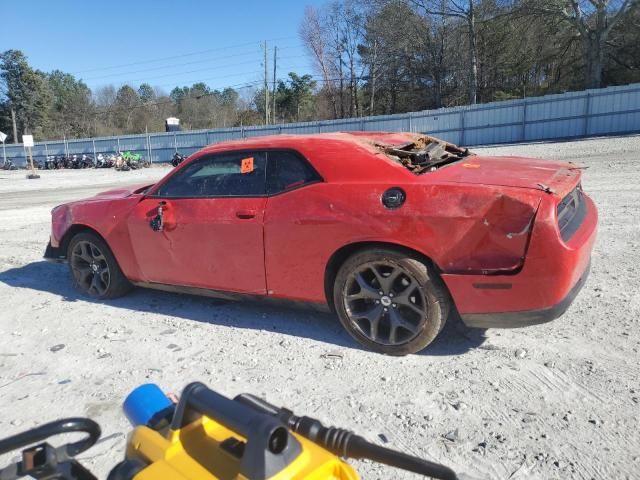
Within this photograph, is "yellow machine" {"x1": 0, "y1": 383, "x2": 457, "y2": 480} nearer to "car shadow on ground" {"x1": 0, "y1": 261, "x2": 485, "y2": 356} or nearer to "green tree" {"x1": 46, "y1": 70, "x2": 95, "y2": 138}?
"car shadow on ground" {"x1": 0, "y1": 261, "x2": 485, "y2": 356}

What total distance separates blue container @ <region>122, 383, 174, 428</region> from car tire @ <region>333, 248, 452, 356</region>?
200cm

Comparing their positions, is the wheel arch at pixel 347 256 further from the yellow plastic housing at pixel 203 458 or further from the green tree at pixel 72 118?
the green tree at pixel 72 118

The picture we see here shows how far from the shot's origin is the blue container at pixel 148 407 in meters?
1.40

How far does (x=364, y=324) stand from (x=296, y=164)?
48.6 inches

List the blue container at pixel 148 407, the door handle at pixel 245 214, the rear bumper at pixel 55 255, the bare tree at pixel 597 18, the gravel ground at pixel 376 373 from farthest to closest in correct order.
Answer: the bare tree at pixel 597 18 < the rear bumper at pixel 55 255 < the door handle at pixel 245 214 < the gravel ground at pixel 376 373 < the blue container at pixel 148 407

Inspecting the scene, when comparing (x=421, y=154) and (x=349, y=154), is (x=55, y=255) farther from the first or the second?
(x=421, y=154)

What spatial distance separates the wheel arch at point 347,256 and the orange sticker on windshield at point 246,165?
0.99 meters

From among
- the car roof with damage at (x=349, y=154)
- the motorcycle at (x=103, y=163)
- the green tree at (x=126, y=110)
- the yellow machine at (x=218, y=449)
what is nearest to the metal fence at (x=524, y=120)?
the motorcycle at (x=103, y=163)

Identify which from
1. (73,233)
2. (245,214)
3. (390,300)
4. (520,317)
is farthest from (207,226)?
(520,317)

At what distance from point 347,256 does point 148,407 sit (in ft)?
7.06

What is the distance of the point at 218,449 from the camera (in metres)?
1.25

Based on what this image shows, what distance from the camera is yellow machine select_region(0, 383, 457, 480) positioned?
1094mm

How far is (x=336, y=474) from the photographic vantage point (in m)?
1.18

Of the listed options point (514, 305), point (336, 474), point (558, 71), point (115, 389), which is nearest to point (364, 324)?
point (514, 305)
